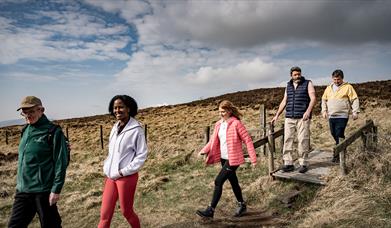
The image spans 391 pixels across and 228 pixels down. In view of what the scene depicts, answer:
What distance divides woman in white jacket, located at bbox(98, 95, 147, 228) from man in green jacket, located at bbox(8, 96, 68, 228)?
1.80ft

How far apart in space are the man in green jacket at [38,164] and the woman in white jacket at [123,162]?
0.55 meters

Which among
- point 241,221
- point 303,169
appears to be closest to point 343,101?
point 303,169

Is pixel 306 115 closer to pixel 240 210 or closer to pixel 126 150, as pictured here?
pixel 240 210

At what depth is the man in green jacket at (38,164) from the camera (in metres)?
3.63

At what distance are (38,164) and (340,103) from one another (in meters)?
5.65

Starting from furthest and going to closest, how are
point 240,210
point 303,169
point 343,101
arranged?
point 343,101 < point 303,169 < point 240,210

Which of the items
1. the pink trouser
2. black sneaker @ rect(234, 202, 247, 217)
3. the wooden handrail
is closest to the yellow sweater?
the wooden handrail

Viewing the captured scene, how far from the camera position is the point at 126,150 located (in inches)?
152

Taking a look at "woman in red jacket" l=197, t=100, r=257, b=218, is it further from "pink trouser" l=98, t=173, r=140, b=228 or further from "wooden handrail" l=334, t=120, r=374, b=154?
"wooden handrail" l=334, t=120, r=374, b=154

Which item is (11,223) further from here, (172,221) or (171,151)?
(171,151)

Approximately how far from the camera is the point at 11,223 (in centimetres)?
366

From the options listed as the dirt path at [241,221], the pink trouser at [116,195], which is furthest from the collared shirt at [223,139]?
the pink trouser at [116,195]

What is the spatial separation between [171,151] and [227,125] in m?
7.87

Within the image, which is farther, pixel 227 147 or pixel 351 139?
pixel 351 139
